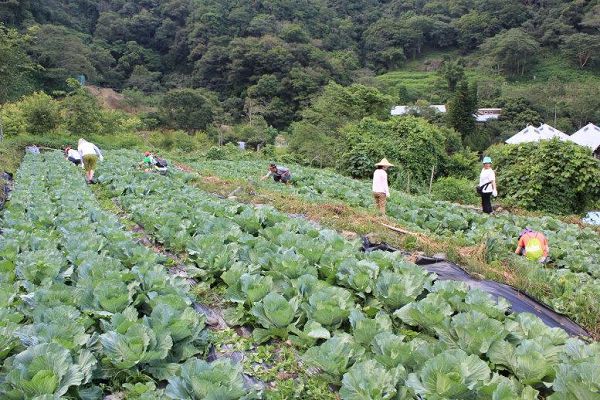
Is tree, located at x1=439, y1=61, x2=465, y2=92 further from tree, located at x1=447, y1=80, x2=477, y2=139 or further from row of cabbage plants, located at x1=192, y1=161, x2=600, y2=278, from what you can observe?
row of cabbage plants, located at x1=192, y1=161, x2=600, y2=278

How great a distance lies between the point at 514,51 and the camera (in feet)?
219

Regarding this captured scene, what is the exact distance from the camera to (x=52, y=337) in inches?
115

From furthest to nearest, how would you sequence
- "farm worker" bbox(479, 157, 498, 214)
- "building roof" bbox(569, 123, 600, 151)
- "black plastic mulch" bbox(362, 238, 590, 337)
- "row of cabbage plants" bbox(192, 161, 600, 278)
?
"building roof" bbox(569, 123, 600, 151) < "farm worker" bbox(479, 157, 498, 214) < "row of cabbage plants" bbox(192, 161, 600, 278) < "black plastic mulch" bbox(362, 238, 590, 337)

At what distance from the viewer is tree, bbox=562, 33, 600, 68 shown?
65938mm

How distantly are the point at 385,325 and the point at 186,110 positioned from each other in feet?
141

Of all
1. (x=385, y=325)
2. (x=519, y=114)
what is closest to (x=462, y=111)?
(x=519, y=114)

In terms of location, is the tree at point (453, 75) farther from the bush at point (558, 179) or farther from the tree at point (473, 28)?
the bush at point (558, 179)

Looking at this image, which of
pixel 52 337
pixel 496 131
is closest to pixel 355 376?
pixel 52 337

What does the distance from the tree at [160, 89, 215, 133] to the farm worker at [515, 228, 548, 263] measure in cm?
3908

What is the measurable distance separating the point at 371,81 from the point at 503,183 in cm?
4376

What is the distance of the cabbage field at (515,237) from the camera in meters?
4.80

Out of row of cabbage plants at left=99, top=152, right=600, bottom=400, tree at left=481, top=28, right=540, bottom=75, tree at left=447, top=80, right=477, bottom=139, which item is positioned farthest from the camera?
tree at left=481, top=28, right=540, bottom=75

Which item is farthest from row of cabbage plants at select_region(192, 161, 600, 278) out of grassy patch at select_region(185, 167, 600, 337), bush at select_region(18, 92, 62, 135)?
bush at select_region(18, 92, 62, 135)

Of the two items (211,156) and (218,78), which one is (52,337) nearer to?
(211,156)
